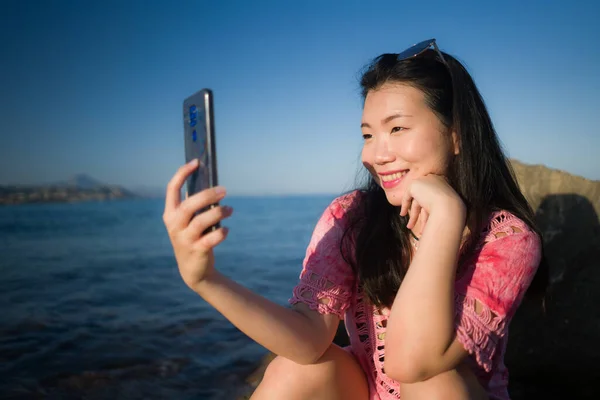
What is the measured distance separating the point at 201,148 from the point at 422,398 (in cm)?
120

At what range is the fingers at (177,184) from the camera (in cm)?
117

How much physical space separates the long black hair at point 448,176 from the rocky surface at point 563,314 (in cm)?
118

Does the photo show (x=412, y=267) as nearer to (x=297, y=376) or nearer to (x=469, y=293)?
(x=469, y=293)

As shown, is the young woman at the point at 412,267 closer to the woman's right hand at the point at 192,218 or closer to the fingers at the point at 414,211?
the fingers at the point at 414,211

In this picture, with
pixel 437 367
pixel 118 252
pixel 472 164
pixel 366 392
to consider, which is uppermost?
pixel 472 164

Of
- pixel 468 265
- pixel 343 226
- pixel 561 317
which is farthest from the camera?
pixel 561 317

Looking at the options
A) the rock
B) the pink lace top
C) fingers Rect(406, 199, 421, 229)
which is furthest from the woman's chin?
the rock

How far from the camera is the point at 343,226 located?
2197mm

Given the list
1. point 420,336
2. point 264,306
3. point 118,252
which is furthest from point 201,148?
point 118,252

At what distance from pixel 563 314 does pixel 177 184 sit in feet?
10.3

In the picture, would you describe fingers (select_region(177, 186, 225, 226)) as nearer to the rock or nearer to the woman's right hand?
the woman's right hand

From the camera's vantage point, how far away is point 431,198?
1736 millimetres

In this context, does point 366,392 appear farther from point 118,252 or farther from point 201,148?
point 118,252

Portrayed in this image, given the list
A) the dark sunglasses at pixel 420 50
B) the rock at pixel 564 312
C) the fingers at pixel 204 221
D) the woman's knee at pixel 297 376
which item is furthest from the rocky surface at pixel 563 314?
the fingers at pixel 204 221
